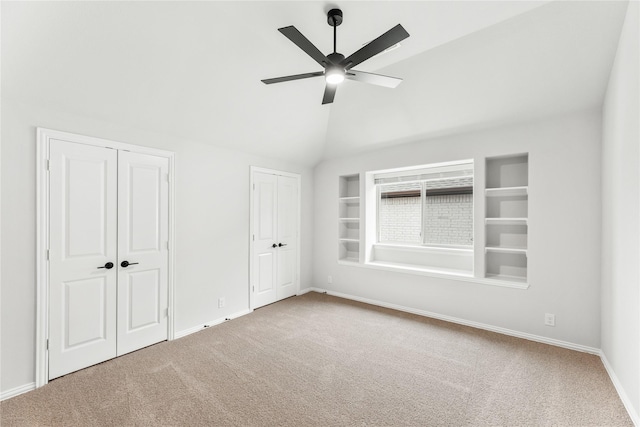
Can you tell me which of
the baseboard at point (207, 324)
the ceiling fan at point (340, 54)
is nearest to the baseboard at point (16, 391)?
the baseboard at point (207, 324)

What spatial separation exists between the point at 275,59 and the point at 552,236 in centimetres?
357

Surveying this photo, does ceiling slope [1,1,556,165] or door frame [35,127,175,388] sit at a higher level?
ceiling slope [1,1,556,165]

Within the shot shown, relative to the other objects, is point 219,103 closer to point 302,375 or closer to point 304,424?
point 302,375

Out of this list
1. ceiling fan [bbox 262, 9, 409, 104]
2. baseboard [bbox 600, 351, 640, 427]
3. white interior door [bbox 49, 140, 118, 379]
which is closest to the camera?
ceiling fan [bbox 262, 9, 409, 104]

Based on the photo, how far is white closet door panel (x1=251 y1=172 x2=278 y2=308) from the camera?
14.3 ft

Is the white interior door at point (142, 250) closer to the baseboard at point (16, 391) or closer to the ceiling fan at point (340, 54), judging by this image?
the baseboard at point (16, 391)

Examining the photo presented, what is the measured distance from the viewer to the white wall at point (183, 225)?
2.29 m

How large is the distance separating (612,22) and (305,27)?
2439 mm

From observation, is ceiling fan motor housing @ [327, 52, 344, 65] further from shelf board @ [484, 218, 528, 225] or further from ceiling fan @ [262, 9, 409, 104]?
shelf board @ [484, 218, 528, 225]

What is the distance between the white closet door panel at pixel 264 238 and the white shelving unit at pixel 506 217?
3.13m

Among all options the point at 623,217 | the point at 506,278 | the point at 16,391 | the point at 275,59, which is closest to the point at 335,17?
the point at 275,59

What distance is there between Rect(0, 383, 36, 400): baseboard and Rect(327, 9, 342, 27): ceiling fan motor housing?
3.96 meters

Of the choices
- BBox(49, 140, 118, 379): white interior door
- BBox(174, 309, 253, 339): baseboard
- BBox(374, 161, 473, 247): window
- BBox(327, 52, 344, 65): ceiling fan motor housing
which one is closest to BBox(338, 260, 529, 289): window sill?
BBox(374, 161, 473, 247): window

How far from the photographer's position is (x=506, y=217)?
142 inches
